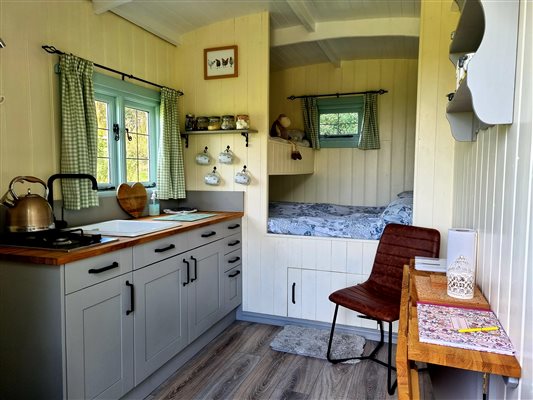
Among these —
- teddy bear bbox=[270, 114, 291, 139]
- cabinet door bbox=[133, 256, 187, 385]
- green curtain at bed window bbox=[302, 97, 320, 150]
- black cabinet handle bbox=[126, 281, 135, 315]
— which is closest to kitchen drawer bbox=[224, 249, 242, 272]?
cabinet door bbox=[133, 256, 187, 385]

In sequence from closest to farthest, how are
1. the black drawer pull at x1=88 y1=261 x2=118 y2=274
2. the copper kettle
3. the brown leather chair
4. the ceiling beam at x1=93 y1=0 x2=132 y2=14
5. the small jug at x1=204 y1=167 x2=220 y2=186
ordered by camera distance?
the black drawer pull at x1=88 y1=261 x2=118 y2=274 → the copper kettle → the brown leather chair → the ceiling beam at x1=93 y1=0 x2=132 y2=14 → the small jug at x1=204 y1=167 x2=220 y2=186

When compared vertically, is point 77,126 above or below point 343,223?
above

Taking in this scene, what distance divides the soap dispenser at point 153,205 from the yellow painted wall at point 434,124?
205cm

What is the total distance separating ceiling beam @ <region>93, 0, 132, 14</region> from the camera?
251 centimetres

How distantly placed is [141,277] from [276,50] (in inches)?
113

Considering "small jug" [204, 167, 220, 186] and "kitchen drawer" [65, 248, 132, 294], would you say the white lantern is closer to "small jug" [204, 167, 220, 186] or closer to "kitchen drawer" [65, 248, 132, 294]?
"kitchen drawer" [65, 248, 132, 294]

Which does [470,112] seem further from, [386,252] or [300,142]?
[300,142]

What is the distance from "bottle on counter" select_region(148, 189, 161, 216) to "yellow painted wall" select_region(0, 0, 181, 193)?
36.5 inches

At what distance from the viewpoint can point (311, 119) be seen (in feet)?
15.0

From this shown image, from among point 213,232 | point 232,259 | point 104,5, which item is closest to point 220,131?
point 213,232

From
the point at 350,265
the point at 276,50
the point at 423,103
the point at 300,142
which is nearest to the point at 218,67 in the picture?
the point at 276,50

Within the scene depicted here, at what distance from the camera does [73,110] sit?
2371 millimetres

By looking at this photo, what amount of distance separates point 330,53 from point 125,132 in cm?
231

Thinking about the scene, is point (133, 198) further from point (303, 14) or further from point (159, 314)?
point (303, 14)
